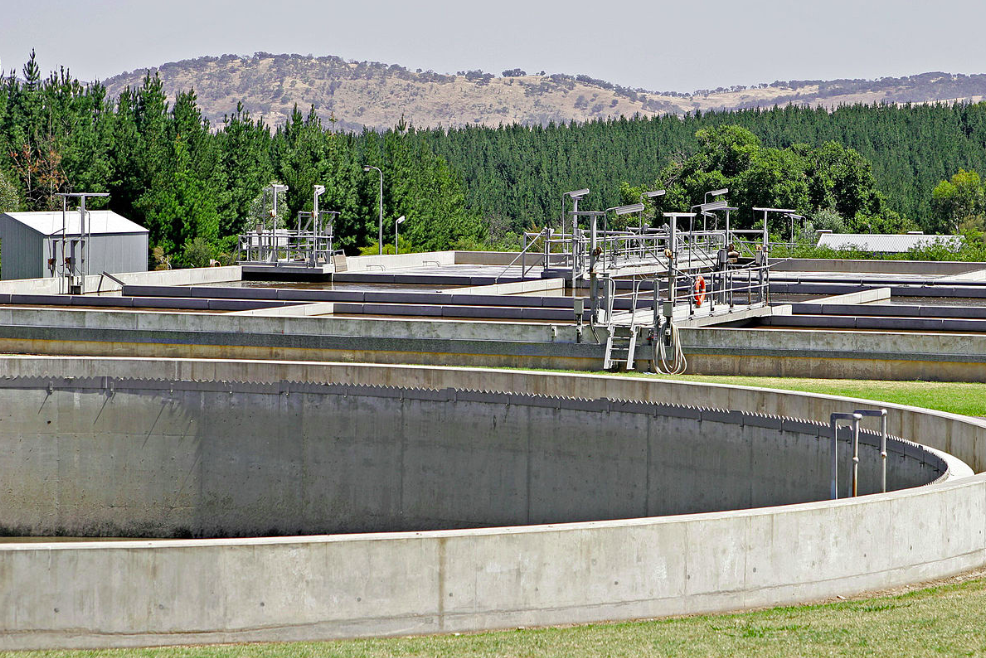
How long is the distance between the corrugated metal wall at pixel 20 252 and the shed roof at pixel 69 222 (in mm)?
301

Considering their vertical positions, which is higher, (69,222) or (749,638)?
(69,222)

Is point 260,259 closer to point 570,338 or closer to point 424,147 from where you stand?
point 570,338

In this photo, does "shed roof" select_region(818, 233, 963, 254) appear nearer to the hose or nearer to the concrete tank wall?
the hose

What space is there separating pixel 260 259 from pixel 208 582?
3801 centimetres

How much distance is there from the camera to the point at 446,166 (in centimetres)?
10981

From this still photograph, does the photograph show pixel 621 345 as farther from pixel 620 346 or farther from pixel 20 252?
pixel 20 252

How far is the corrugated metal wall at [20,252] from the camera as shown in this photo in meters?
43.1

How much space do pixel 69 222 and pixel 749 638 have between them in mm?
40453

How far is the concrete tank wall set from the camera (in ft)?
60.4

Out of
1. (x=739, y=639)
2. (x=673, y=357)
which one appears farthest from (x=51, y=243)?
(x=739, y=639)

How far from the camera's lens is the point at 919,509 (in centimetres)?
1130

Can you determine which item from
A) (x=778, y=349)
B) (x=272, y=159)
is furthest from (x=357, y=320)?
(x=272, y=159)

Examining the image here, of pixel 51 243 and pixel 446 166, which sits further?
pixel 446 166

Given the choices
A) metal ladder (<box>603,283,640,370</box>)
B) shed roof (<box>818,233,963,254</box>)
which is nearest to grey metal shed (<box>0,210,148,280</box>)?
metal ladder (<box>603,283,640,370</box>)
